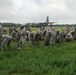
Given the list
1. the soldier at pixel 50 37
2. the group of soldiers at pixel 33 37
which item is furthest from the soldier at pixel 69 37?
the soldier at pixel 50 37

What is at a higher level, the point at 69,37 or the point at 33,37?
the point at 33,37

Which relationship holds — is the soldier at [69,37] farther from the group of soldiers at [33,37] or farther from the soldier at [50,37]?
the soldier at [50,37]

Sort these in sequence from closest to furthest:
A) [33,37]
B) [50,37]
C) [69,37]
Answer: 1. [50,37]
2. [33,37]
3. [69,37]

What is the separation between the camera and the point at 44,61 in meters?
13.9

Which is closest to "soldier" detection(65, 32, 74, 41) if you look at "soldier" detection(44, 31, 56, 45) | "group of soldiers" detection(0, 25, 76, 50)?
"group of soldiers" detection(0, 25, 76, 50)

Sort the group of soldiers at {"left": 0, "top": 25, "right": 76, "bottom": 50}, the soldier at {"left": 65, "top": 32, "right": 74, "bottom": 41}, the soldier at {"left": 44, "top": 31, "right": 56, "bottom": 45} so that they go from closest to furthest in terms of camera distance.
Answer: the group of soldiers at {"left": 0, "top": 25, "right": 76, "bottom": 50} → the soldier at {"left": 44, "top": 31, "right": 56, "bottom": 45} → the soldier at {"left": 65, "top": 32, "right": 74, "bottom": 41}

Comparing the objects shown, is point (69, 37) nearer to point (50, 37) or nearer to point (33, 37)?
point (50, 37)

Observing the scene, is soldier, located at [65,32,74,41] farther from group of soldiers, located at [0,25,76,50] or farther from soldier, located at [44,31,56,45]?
soldier, located at [44,31,56,45]

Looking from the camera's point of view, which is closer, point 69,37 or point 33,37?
point 33,37

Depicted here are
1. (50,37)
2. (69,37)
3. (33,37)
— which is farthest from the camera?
(69,37)

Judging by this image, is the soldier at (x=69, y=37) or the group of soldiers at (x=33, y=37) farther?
the soldier at (x=69, y=37)

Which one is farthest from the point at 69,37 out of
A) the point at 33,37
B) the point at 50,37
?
the point at 33,37

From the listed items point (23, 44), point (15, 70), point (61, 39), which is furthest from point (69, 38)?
point (15, 70)

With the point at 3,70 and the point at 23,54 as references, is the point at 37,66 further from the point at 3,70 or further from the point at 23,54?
the point at 23,54
